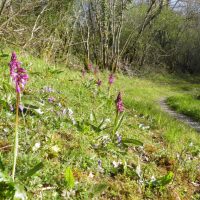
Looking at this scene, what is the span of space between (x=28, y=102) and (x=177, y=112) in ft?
23.5

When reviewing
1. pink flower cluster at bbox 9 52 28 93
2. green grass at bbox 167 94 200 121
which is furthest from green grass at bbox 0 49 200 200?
green grass at bbox 167 94 200 121

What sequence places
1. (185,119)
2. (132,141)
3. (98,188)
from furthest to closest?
1. (185,119)
2. (132,141)
3. (98,188)

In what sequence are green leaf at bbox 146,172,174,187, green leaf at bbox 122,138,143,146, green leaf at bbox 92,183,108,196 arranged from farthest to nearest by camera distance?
green leaf at bbox 122,138,143,146 → green leaf at bbox 146,172,174,187 → green leaf at bbox 92,183,108,196

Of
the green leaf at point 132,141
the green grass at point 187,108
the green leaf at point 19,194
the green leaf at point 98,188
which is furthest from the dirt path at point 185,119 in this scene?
the green leaf at point 19,194

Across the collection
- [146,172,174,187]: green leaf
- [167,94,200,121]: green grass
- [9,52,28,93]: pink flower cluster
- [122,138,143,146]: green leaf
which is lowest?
[167,94,200,121]: green grass

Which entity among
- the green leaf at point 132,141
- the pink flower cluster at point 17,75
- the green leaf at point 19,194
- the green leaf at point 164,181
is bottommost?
the green leaf at point 164,181

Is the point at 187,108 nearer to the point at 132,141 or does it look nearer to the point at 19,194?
the point at 132,141

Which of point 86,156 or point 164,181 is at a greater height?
point 86,156

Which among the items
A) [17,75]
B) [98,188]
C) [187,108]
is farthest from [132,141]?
[187,108]

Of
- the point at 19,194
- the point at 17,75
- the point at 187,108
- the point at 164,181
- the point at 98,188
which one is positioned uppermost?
the point at 17,75

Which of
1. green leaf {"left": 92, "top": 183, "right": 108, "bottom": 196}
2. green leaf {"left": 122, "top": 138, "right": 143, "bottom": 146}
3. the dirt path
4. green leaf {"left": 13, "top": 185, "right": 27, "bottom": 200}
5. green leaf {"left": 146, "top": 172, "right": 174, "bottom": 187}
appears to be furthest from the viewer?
the dirt path

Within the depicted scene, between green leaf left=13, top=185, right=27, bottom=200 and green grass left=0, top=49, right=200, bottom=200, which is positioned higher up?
green leaf left=13, top=185, right=27, bottom=200

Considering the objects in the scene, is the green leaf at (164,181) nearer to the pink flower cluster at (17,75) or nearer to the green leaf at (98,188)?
the green leaf at (98,188)

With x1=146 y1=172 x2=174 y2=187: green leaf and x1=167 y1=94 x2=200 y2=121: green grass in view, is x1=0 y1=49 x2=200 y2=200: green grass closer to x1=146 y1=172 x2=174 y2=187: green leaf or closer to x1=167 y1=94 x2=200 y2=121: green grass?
x1=146 y1=172 x2=174 y2=187: green leaf
